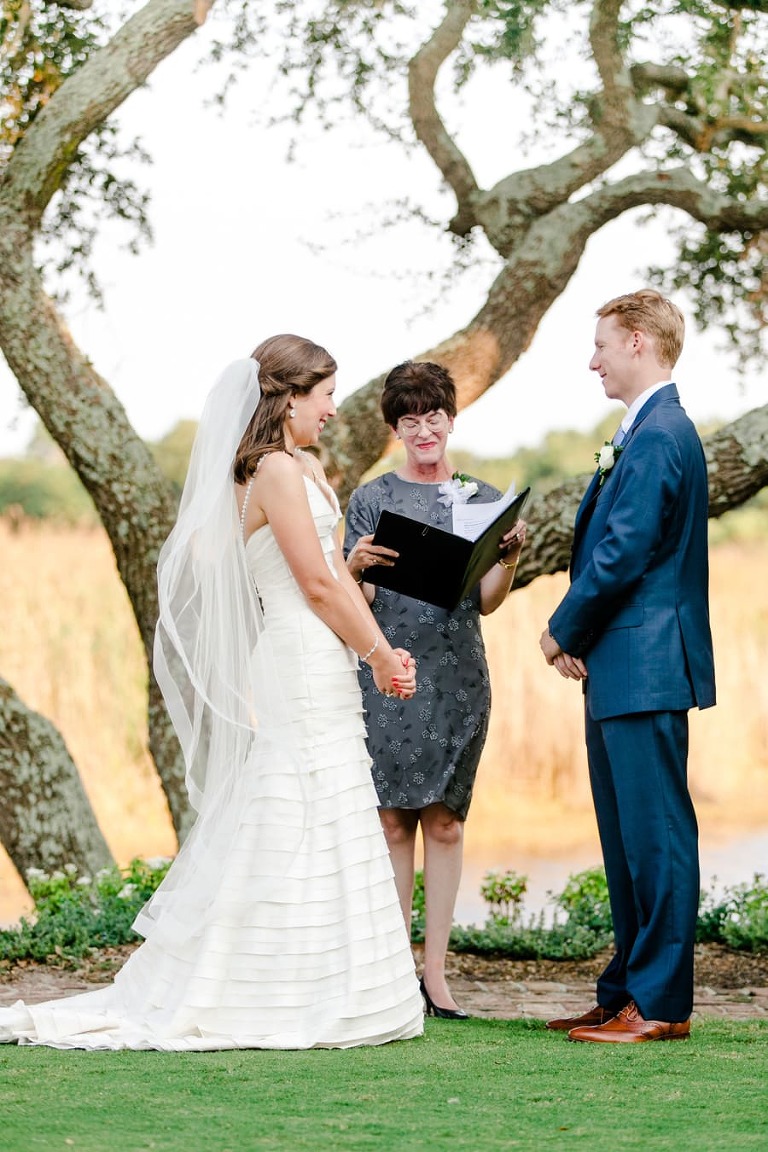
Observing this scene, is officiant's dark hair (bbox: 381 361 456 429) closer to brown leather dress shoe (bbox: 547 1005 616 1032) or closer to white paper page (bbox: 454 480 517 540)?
white paper page (bbox: 454 480 517 540)

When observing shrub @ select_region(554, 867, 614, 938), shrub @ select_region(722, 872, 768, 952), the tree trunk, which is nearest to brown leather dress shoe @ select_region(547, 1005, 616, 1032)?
shrub @ select_region(554, 867, 614, 938)

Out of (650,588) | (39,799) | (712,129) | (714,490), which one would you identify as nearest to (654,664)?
(650,588)

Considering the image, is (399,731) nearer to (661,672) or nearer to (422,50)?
(661,672)

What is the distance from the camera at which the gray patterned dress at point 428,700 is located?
4434 millimetres

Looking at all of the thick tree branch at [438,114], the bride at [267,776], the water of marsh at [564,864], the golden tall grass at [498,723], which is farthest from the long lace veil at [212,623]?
the golden tall grass at [498,723]

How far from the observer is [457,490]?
4508 millimetres

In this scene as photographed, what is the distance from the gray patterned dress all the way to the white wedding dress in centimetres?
43

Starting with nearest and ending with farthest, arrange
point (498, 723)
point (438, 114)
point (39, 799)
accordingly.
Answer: point (39, 799)
point (438, 114)
point (498, 723)

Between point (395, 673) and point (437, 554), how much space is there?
1.16ft

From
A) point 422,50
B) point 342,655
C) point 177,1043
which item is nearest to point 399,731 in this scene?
point 342,655

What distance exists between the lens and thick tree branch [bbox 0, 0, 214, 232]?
22.5 ft

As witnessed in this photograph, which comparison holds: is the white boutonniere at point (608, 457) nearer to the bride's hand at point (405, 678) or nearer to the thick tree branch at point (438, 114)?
the bride's hand at point (405, 678)

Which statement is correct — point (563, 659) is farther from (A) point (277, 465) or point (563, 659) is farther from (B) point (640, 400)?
(A) point (277, 465)

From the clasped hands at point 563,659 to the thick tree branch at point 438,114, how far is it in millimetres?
3971
